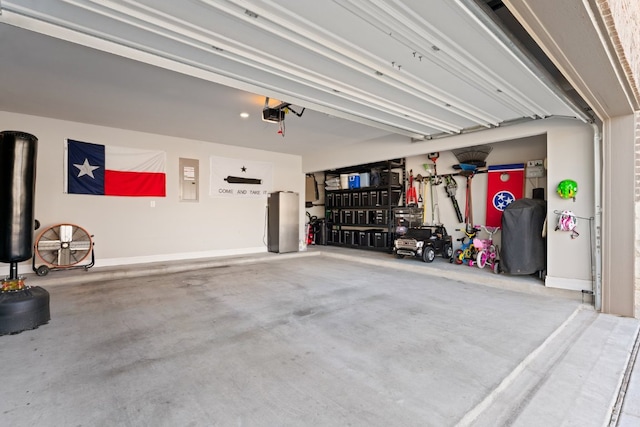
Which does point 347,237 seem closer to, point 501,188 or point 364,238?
point 364,238

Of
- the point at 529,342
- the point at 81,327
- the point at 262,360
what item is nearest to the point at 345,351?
the point at 262,360

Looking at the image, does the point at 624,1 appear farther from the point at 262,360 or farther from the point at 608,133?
the point at 262,360

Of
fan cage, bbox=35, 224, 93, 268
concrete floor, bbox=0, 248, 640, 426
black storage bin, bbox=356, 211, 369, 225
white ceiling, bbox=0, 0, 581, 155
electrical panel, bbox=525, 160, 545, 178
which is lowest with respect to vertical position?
concrete floor, bbox=0, 248, 640, 426

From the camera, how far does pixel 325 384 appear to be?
2.00 meters

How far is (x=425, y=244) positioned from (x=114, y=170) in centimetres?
638

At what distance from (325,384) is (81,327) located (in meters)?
2.60

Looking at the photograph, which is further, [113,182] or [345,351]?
[113,182]

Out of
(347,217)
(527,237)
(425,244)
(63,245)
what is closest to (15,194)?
(63,245)

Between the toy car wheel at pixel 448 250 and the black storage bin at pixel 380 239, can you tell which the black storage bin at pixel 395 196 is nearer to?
the black storage bin at pixel 380 239

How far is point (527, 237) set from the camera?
4.60 metres

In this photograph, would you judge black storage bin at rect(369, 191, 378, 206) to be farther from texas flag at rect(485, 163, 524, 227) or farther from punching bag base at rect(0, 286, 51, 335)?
punching bag base at rect(0, 286, 51, 335)

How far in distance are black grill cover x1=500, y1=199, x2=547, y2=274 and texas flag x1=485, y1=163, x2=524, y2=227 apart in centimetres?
95

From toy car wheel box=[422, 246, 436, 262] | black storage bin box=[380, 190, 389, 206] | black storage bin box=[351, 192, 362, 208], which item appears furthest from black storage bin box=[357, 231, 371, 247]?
toy car wheel box=[422, 246, 436, 262]

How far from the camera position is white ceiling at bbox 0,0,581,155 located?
1988mm
